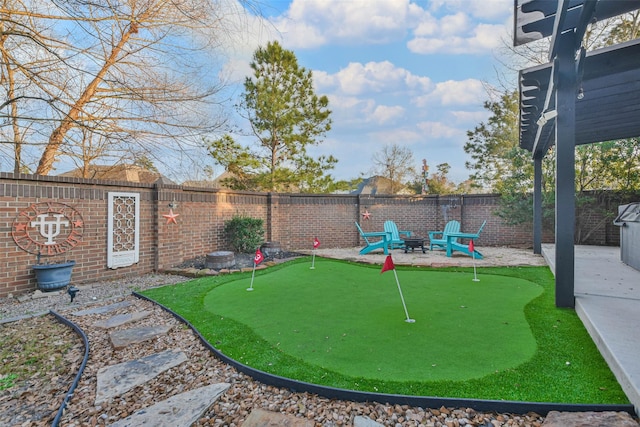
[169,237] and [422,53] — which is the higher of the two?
[422,53]

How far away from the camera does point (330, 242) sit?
9.88m

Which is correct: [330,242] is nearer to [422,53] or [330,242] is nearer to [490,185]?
[422,53]

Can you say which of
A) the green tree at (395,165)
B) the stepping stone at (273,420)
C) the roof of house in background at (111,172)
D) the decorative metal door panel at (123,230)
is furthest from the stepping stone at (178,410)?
the green tree at (395,165)

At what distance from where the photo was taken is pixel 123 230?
5.67 meters

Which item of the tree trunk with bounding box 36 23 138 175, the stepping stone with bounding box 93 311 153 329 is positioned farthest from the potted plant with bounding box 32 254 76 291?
the tree trunk with bounding box 36 23 138 175

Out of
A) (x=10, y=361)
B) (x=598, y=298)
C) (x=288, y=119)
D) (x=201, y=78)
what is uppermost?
(x=288, y=119)

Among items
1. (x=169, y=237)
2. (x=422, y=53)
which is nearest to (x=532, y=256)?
(x=422, y=53)

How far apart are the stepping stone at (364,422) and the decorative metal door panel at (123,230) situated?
5.59 metres

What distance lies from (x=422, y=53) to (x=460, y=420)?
946cm

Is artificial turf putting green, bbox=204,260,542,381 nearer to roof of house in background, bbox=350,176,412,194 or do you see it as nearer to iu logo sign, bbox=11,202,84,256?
iu logo sign, bbox=11,202,84,256

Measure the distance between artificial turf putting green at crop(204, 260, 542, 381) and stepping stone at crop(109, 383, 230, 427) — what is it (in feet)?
1.75

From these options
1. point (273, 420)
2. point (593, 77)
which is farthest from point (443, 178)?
point (273, 420)

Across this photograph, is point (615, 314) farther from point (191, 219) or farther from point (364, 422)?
point (191, 219)

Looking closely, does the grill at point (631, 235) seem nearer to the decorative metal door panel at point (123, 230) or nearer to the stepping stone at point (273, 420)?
the stepping stone at point (273, 420)
